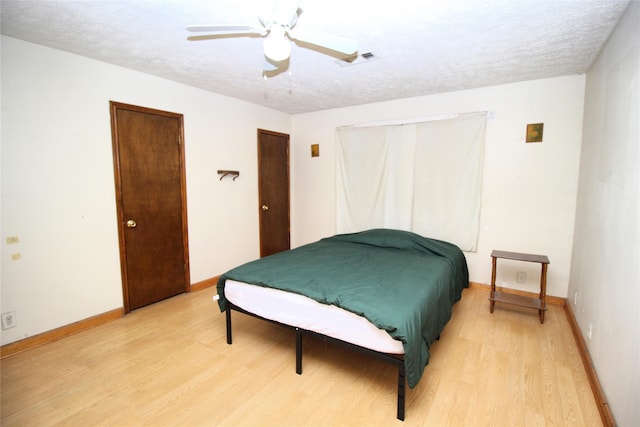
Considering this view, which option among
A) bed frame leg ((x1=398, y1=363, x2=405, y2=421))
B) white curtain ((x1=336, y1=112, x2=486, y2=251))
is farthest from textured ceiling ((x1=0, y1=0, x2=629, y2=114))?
bed frame leg ((x1=398, y1=363, x2=405, y2=421))

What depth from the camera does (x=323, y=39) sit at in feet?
5.63

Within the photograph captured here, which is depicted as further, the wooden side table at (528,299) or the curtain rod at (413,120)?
the curtain rod at (413,120)

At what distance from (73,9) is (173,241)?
86.3 inches

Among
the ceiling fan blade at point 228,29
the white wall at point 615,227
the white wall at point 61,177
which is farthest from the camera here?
the white wall at point 61,177

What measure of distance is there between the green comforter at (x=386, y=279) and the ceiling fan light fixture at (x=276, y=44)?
150 cm

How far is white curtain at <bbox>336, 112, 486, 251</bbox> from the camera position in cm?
352

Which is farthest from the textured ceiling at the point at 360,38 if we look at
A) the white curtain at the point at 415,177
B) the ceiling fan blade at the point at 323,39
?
the white curtain at the point at 415,177

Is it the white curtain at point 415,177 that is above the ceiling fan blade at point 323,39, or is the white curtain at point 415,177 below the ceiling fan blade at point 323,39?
below

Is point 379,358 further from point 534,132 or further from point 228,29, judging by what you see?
point 534,132

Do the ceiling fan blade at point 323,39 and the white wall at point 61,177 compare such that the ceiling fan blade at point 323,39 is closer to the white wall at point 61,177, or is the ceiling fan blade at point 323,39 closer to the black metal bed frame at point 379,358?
the black metal bed frame at point 379,358

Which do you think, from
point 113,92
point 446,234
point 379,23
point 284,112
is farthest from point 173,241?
point 446,234

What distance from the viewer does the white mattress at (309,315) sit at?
1782mm

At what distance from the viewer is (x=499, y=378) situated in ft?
6.70

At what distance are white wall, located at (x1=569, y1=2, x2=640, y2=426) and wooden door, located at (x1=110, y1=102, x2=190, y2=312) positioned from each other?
12.0 ft
